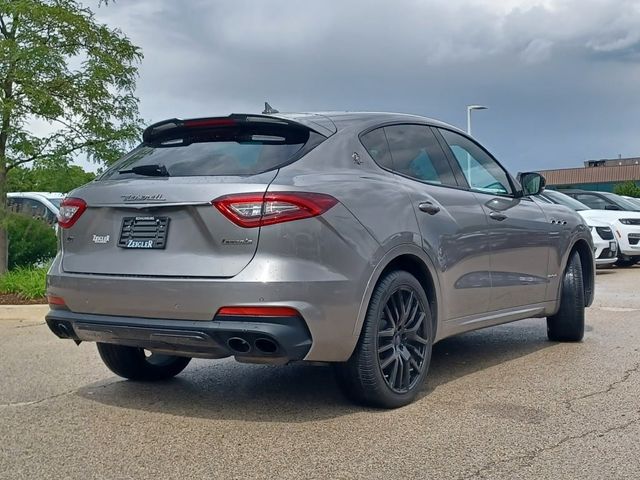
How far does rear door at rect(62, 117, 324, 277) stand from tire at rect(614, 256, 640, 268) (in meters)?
12.5

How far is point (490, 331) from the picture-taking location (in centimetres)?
775

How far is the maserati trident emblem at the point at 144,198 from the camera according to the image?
169 inches

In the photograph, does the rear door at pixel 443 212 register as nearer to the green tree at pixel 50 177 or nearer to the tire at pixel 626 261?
the green tree at pixel 50 177

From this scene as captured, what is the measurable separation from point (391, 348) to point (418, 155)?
56.4 inches

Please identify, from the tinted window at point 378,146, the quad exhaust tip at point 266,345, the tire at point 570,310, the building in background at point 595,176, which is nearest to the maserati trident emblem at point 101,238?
the quad exhaust tip at point 266,345

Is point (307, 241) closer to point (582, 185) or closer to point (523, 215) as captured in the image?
point (523, 215)

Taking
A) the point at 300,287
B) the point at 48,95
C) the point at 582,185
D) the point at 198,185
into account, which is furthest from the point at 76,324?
the point at 582,185

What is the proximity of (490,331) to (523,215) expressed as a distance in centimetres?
186

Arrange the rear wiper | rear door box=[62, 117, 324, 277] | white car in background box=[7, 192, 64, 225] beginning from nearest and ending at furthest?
rear door box=[62, 117, 324, 277] < the rear wiper < white car in background box=[7, 192, 64, 225]

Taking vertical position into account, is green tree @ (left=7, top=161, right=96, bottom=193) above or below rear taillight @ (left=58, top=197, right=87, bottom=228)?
above

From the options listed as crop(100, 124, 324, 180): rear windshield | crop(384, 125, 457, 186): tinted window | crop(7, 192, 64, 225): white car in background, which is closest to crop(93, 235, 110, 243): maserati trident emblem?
crop(100, 124, 324, 180): rear windshield

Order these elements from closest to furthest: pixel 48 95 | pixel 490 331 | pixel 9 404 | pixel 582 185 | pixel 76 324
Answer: pixel 76 324 < pixel 9 404 < pixel 490 331 < pixel 48 95 < pixel 582 185

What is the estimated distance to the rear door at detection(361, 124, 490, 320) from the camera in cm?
498

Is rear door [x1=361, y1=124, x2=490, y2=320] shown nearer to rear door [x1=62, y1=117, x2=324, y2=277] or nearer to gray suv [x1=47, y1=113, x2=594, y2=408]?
gray suv [x1=47, y1=113, x2=594, y2=408]
